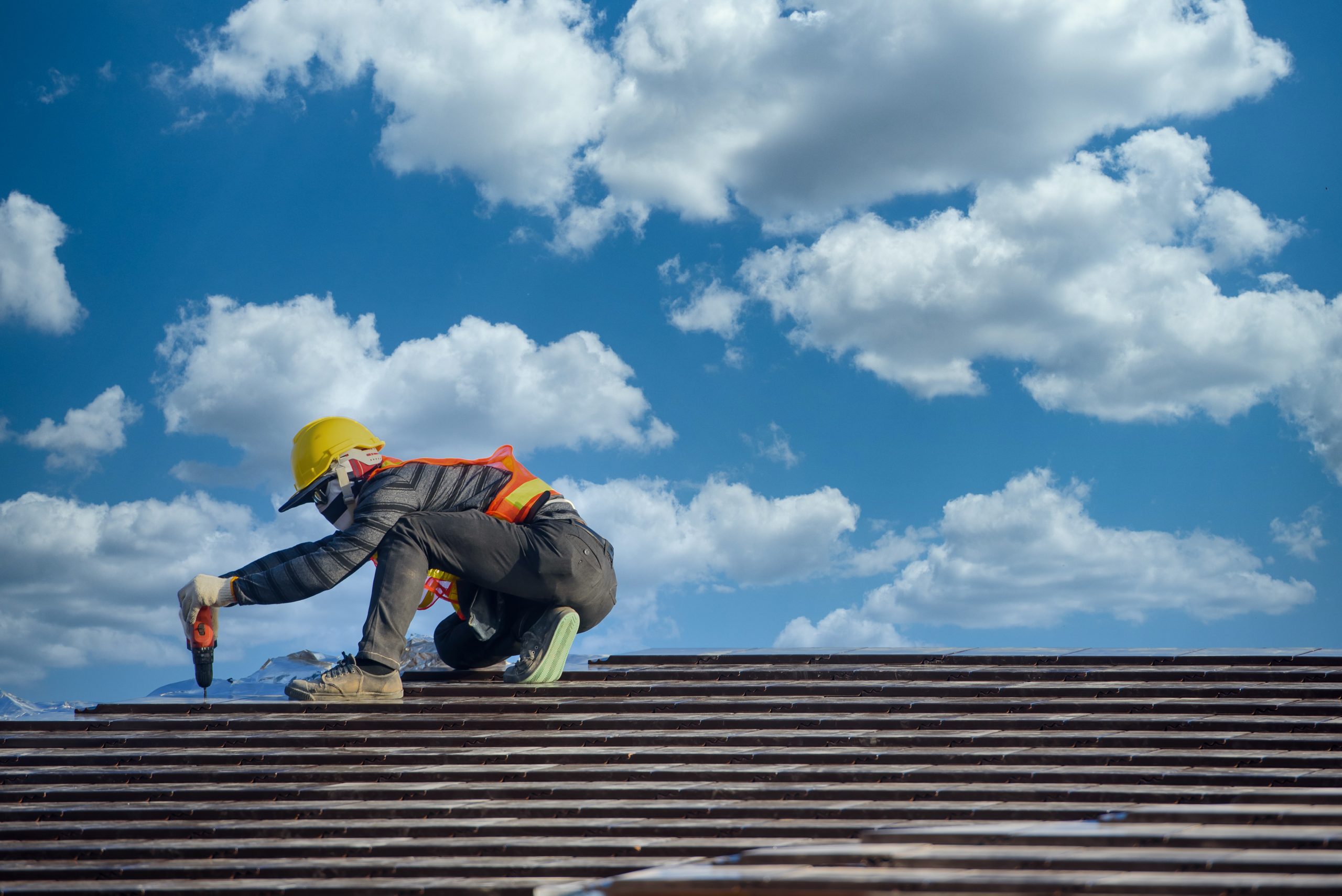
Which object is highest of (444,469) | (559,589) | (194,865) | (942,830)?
(444,469)

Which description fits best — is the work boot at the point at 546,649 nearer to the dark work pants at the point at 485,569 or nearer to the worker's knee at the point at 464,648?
the dark work pants at the point at 485,569

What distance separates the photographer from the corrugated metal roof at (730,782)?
12.1ft

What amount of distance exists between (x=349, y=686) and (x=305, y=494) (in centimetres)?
117

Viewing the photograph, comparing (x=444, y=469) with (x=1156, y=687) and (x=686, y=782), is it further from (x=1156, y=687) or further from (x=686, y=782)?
(x=1156, y=687)

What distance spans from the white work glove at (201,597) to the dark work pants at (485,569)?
83 centimetres

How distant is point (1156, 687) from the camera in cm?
589

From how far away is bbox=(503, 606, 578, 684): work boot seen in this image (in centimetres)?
638

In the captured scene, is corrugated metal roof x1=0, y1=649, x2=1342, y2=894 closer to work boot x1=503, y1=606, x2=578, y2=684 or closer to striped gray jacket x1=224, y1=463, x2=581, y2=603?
work boot x1=503, y1=606, x2=578, y2=684

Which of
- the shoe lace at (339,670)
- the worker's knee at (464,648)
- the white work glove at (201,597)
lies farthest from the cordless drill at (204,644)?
the worker's knee at (464,648)

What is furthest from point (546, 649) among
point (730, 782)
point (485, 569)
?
point (730, 782)

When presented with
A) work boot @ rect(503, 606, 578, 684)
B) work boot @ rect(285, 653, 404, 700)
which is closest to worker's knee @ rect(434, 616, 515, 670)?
work boot @ rect(503, 606, 578, 684)

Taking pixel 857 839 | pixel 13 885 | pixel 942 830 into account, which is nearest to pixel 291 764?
pixel 13 885

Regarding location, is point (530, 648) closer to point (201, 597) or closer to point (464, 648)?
point (464, 648)

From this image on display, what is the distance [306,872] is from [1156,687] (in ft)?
13.6
